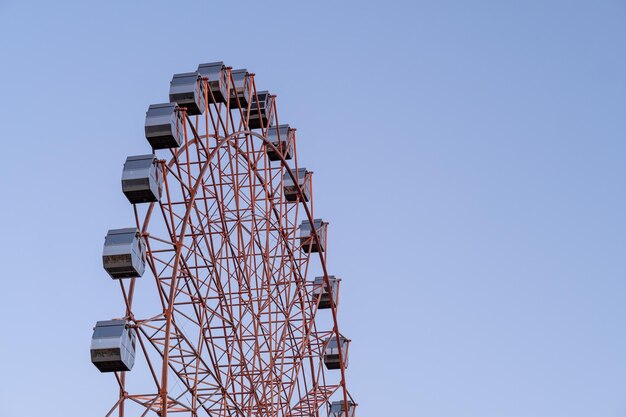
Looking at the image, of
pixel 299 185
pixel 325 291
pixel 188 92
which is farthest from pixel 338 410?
pixel 188 92

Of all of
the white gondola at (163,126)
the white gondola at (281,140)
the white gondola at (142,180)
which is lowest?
the white gondola at (142,180)

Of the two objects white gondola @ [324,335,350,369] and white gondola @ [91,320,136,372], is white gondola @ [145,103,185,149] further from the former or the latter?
white gondola @ [324,335,350,369]

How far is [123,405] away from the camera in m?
24.5

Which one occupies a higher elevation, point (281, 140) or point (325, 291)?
point (281, 140)

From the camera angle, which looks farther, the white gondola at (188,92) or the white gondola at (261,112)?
the white gondola at (261,112)

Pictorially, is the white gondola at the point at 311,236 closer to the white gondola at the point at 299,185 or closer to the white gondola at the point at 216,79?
the white gondola at the point at 299,185

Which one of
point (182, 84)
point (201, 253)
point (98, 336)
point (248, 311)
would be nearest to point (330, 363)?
point (248, 311)

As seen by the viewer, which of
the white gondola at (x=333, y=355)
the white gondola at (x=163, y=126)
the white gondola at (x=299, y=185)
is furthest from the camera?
the white gondola at (x=333, y=355)

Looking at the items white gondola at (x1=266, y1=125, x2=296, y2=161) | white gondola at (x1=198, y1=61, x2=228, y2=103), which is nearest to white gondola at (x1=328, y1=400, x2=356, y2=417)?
white gondola at (x1=266, y1=125, x2=296, y2=161)

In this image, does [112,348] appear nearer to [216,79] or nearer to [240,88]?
[216,79]

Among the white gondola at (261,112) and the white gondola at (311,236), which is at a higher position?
the white gondola at (261,112)

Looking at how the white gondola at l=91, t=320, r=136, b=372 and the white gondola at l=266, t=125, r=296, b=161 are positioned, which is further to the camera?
the white gondola at l=266, t=125, r=296, b=161

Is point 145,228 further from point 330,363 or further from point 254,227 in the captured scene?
point 330,363

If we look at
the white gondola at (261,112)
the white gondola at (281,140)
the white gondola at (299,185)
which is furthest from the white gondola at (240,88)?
the white gondola at (299,185)
